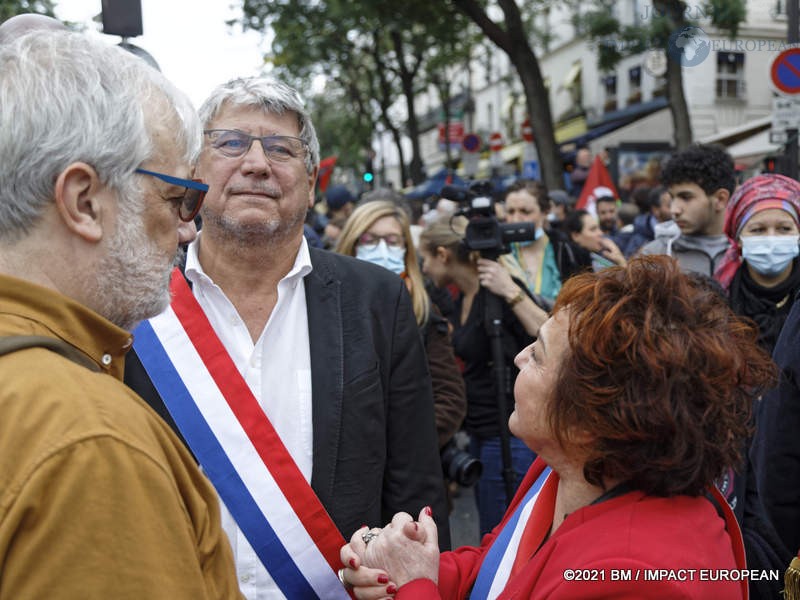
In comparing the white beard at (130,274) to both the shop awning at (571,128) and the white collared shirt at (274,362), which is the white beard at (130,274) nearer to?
the white collared shirt at (274,362)

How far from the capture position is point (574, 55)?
36375mm

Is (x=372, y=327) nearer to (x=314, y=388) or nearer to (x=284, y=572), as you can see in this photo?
(x=314, y=388)

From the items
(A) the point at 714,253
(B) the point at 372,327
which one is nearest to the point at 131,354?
(B) the point at 372,327

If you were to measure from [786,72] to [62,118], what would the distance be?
7.70 meters

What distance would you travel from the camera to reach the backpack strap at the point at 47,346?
3.67 feet

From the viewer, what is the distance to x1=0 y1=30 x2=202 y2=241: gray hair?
4.07 ft

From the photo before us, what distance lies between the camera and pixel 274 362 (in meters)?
2.43

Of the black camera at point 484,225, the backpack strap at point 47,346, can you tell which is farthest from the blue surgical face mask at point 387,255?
the backpack strap at point 47,346

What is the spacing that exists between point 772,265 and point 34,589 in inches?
143

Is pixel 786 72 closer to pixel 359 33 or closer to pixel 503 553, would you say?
pixel 503 553

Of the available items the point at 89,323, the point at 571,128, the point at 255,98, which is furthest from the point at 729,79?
the point at 89,323

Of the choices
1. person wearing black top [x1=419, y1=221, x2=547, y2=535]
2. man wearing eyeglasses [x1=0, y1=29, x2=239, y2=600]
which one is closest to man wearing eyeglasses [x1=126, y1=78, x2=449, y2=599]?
man wearing eyeglasses [x1=0, y1=29, x2=239, y2=600]

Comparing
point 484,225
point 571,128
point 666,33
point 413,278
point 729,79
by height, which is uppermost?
point 729,79

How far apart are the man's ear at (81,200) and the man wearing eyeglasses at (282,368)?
107 cm
